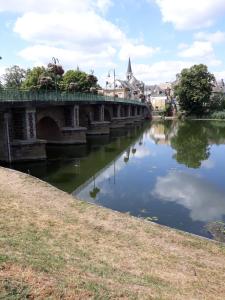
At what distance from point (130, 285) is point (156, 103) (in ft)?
482

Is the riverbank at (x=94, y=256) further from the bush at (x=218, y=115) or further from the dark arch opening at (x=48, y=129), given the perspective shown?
the bush at (x=218, y=115)

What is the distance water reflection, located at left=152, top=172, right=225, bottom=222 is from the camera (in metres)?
19.9

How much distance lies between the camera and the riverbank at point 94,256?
8.02 meters

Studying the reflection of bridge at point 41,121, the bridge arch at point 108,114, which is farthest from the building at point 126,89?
the reflection of bridge at point 41,121

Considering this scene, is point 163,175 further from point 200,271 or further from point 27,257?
point 27,257

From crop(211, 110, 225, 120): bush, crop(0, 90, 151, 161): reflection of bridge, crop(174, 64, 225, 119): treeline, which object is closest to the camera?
crop(0, 90, 151, 161): reflection of bridge

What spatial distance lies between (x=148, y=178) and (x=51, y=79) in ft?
134

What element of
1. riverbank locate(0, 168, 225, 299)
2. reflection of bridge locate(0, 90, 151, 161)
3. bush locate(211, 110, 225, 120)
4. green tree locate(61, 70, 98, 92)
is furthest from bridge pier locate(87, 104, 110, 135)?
bush locate(211, 110, 225, 120)

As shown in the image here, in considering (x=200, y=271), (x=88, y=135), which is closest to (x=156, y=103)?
(x=88, y=135)

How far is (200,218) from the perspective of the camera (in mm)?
18859

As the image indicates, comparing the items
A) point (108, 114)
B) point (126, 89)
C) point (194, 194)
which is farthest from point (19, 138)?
point (126, 89)

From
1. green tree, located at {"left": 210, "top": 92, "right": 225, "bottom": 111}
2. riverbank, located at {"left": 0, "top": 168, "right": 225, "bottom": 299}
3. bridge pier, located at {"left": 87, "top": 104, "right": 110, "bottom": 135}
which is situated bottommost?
riverbank, located at {"left": 0, "top": 168, "right": 225, "bottom": 299}

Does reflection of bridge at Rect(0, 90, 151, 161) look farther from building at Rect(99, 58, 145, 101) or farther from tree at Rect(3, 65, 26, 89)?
building at Rect(99, 58, 145, 101)

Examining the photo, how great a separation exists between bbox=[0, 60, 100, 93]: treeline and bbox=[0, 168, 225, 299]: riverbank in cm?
4889
